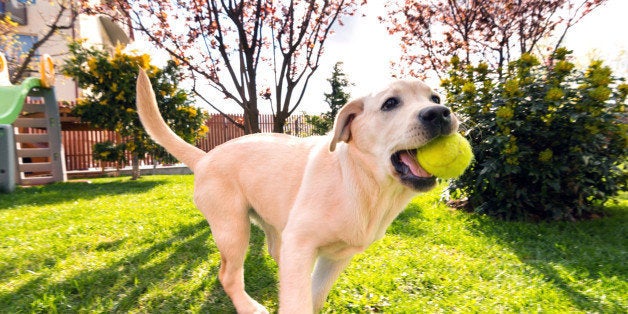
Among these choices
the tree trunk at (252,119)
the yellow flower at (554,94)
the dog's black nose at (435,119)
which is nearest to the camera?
the dog's black nose at (435,119)

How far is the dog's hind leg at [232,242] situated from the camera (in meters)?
2.34

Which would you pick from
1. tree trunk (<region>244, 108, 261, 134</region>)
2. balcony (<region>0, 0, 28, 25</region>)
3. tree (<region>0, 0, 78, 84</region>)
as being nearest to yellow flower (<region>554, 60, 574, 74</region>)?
tree trunk (<region>244, 108, 261, 134</region>)

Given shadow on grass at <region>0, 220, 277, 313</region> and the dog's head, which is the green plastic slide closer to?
shadow on grass at <region>0, 220, 277, 313</region>

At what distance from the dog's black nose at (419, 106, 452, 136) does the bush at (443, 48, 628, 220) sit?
10.3 ft

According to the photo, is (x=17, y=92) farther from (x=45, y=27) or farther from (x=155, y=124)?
(x=45, y=27)

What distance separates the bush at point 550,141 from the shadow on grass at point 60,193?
658cm

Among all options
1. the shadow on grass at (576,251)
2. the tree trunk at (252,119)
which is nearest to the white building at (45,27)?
the tree trunk at (252,119)

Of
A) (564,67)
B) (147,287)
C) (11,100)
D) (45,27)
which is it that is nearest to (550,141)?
(564,67)

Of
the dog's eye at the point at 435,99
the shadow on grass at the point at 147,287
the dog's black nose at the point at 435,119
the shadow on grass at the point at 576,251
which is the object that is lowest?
the shadow on grass at the point at 576,251

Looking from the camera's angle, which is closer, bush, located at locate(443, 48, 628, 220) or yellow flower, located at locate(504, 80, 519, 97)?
bush, located at locate(443, 48, 628, 220)

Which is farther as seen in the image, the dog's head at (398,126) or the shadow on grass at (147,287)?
the shadow on grass at (147,287)

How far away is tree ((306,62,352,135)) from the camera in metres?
18.2

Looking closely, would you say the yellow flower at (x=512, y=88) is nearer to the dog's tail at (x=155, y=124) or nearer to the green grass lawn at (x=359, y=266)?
the green grass lawn at (x=359, y=266)

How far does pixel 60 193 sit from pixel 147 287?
5415 mm
